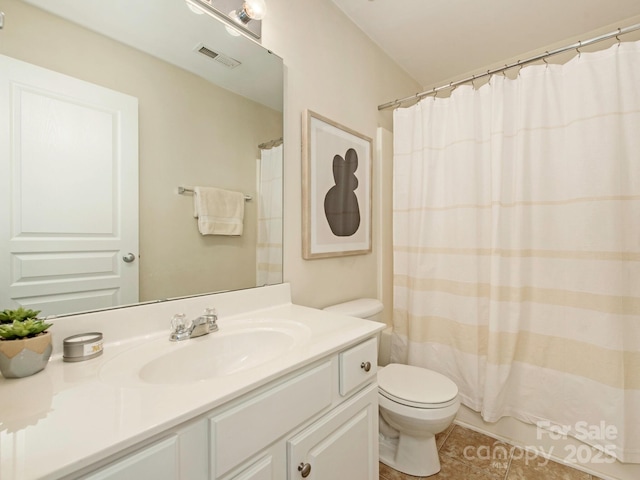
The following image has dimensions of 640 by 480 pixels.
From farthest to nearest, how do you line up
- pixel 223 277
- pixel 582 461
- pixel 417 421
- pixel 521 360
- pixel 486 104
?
pixel 486 104, pixel 521 360, pixel 582 461, pixel 417 421, pixel 223 277

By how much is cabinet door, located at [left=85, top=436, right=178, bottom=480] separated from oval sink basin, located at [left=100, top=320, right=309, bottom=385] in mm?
195

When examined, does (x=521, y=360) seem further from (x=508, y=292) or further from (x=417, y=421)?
(x=417, y=421)

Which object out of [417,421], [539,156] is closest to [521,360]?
[417,421]

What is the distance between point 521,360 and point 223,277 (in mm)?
1600

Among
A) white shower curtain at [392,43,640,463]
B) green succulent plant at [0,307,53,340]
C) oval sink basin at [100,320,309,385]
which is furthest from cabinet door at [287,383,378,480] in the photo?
white shower curtain at [392,43,640,463]

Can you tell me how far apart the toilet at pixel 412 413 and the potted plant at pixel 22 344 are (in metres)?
1.15

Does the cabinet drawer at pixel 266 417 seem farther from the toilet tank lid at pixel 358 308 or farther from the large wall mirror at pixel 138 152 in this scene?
the toilet tank lid at pixel 358 308

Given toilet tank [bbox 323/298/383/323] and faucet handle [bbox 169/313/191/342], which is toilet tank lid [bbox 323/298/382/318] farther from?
faucet handle [bbox 169/313/191/342]

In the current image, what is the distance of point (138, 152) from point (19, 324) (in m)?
0.57

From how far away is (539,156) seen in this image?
5.01ft

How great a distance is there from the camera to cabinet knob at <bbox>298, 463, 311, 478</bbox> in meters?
0.78

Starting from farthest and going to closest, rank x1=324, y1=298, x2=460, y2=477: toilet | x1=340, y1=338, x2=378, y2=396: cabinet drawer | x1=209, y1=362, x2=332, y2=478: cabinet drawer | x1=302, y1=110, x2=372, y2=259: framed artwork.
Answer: x1=302, y1=110, x2=372, y2=259: framed artwork → x1=324, y1=298, x2=460, y2=477: toilet → x1=340, y1=338, x2=378, y2=396: cabinet drawer → x1=209, y1=362, x2=332, y2=478: cabinet drawer

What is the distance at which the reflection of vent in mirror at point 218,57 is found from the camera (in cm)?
113

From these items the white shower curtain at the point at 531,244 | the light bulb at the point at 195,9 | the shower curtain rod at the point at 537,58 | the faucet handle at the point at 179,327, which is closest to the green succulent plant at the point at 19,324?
the faucet handle at the point at 179,327
